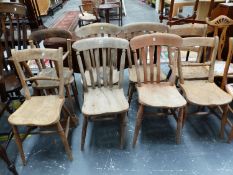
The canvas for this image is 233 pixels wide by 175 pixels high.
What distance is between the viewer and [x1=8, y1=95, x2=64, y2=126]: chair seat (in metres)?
1.54

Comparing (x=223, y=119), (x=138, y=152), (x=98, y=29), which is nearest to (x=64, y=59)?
(x=98, y=29)

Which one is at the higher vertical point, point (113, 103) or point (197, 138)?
point (113, 103)

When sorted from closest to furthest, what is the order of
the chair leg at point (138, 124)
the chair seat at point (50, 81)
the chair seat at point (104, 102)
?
the chair seat at point (104, 102) < the chair leg at point (138, 124) < the chair seat at point (50, 81)

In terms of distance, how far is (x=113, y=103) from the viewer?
172cm

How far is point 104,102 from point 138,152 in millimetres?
542

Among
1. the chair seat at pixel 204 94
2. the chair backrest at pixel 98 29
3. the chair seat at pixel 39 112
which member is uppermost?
the chair backrest at pixel 98 29

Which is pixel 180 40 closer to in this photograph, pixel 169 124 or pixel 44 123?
pixel 169 124

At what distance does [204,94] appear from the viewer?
179 cm

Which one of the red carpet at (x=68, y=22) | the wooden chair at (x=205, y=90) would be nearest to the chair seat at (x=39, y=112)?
the wooden chair at (x=205, y=90)

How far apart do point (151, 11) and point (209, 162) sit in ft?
20.4

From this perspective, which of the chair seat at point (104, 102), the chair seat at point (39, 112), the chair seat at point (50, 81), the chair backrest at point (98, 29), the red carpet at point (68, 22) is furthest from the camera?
the red carpet at point (68, 22)

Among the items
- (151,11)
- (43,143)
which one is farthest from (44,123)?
(151,11)

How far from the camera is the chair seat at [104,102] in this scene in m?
1.64

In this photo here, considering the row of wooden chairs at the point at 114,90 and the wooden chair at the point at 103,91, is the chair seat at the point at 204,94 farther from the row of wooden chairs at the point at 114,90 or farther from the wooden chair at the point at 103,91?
the wooden chair at the point at 103,91
